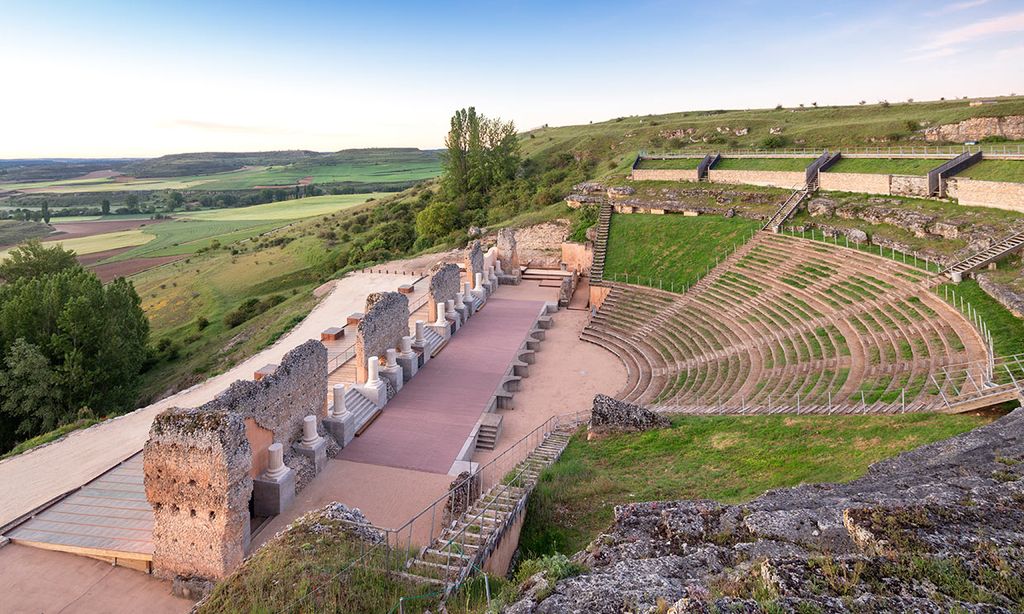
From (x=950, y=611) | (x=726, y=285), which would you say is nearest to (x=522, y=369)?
(x=726, y=285)

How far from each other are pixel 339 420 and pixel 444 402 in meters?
4.70

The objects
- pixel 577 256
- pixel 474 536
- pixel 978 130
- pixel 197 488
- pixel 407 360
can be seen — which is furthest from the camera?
pixel 978 130

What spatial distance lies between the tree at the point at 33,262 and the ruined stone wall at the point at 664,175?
134 feet

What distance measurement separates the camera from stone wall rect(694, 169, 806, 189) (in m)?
38.9

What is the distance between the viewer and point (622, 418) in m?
17.2

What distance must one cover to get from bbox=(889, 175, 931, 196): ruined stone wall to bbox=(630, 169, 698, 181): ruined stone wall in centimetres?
1436

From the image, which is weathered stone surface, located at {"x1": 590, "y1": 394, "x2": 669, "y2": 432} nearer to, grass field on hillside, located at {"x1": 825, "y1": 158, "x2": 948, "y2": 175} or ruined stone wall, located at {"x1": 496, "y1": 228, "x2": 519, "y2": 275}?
ruined stone wall, located at {"x1": 496, "y1": 228, "x2": 519, "y2": 275}

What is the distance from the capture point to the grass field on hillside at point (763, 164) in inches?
1611

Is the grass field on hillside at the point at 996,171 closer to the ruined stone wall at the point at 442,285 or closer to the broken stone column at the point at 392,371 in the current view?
the ruined stone wall at the point at 442,285

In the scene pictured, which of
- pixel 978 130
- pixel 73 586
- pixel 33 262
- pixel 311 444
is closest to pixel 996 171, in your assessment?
pixel 978 130

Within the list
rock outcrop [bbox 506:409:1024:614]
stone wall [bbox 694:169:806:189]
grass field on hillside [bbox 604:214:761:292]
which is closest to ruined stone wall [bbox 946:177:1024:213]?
grass field on hillside [bbox 604:214:761:292]

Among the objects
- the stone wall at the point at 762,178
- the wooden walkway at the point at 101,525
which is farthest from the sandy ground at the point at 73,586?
the stone wall at the point at 762,178

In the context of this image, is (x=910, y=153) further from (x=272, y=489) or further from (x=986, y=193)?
(x=272, y=489)

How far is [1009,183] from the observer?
26.3m
